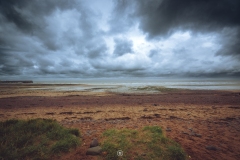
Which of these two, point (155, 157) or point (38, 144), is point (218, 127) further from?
point (38, 144)

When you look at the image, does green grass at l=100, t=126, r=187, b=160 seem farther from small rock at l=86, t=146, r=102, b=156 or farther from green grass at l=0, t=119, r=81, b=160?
green grass at l=0, t=119, r=81, b=160

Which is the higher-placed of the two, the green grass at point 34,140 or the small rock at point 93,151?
the green grass at point 34,140

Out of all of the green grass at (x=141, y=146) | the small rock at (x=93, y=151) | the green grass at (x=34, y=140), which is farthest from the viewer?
the small rock at (x=93, y=151)

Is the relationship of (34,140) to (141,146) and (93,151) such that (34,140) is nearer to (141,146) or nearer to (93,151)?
(93,151)

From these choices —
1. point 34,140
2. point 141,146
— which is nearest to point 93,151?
point 141,146

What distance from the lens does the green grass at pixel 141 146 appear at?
13.3 ft

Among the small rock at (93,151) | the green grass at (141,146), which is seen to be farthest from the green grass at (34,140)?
the green grass at (141,146)

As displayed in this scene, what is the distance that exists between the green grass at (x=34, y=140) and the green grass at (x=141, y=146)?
5.04ft

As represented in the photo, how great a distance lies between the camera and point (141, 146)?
15.4ft

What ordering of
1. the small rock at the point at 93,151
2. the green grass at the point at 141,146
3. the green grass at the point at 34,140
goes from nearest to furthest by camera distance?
the green grass at the point at 34,140, the green grass at the point at 141,146, the small rock at the point at 93,151

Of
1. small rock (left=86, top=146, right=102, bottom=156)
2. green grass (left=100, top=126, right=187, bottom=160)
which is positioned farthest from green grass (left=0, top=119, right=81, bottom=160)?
green grass (left=100, top=126, right=187, bottom=160)

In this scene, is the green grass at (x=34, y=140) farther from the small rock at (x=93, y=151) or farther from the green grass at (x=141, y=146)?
the green grass at (x=141, y=146)

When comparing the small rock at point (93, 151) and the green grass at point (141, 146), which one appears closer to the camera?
the green grass at point (141, 146)

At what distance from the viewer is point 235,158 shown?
13.7ft
